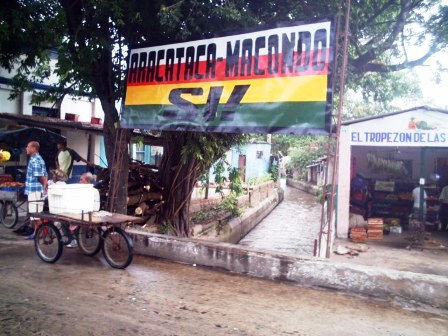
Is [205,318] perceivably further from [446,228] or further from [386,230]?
[446,228]

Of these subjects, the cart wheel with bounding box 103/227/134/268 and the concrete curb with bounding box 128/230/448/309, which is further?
the cart wheel with bounding box 103/227/134/268

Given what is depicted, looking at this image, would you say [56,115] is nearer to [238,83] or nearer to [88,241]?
[88,241]

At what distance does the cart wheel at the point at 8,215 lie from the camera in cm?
887

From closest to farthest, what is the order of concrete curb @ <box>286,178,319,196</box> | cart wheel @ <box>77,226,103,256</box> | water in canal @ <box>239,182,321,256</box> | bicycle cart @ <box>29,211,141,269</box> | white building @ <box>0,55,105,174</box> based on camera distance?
bicycle cart @ <box>29,211,141,269</box> → cart wheel @ <box>77,226,103,256</box> → white building @ <box>0,55,105,174</box> → water in canal @ <box>239,182,321,256</box> → concrete curb @ <box>286,178,319,196</box>

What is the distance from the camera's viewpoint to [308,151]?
31766mm

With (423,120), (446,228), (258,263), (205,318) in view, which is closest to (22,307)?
(205,318)

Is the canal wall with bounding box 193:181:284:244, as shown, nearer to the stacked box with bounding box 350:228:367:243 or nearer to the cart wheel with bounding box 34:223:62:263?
the stacked box with bounding box 350:228:367:243

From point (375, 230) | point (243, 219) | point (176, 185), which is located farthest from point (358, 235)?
point (176, 185)

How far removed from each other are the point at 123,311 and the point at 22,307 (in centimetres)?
119

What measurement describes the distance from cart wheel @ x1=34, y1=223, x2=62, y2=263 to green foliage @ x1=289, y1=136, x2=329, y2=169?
76.1 feet

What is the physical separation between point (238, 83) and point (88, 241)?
13.0 ft

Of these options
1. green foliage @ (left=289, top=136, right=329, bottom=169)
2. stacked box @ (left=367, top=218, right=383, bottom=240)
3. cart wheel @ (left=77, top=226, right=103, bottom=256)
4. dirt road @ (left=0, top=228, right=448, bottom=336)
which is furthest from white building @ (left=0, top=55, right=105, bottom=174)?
green foliage @ (left=289, top=136, right=329, bottom=169)

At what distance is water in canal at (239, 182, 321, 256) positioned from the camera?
13.4 meters

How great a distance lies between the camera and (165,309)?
14.8 feet
